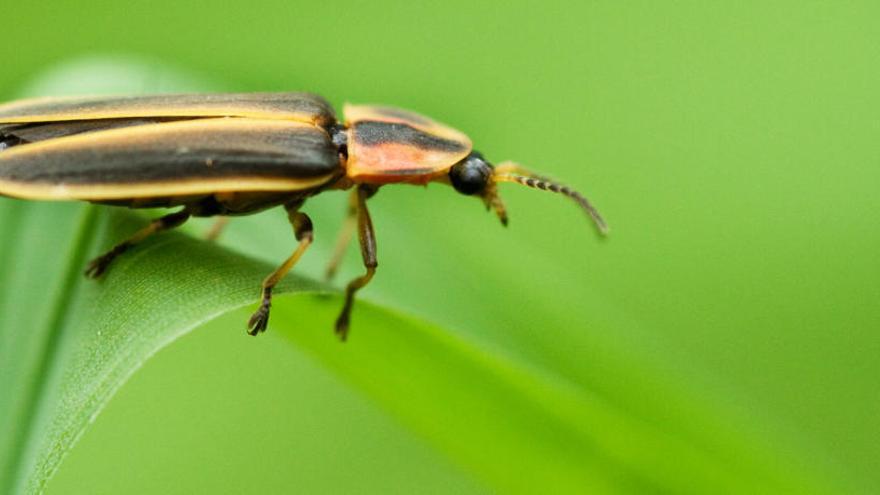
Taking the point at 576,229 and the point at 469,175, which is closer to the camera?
the point at 469,175

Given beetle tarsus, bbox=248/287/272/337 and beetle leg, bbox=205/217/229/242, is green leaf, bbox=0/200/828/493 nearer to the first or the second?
beetle tarsus, bbox=248/287/272/337

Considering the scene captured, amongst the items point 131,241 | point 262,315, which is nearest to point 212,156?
point 131,241

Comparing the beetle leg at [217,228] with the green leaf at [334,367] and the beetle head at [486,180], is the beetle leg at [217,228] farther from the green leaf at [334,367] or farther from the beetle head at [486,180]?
the beetle head at [486,180]

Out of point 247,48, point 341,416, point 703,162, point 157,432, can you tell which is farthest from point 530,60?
point 157,432

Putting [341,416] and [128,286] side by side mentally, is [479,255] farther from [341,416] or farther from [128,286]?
[341,416]

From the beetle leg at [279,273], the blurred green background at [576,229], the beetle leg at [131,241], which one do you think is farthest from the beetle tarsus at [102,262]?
the blurred green background at [576,229]

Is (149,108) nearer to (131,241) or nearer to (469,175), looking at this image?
(131,241)

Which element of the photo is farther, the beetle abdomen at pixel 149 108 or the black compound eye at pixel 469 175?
the black compound eye at pixel 469 175
